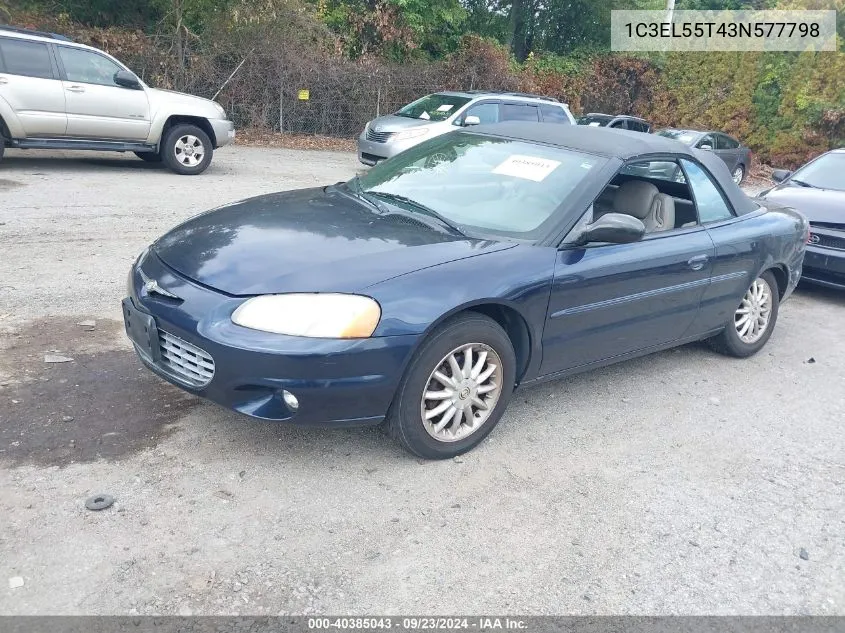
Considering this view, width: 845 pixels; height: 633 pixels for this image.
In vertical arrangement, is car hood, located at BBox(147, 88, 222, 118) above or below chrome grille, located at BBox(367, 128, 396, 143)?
above

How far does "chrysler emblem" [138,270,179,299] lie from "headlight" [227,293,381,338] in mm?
412

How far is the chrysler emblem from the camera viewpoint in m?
3.39

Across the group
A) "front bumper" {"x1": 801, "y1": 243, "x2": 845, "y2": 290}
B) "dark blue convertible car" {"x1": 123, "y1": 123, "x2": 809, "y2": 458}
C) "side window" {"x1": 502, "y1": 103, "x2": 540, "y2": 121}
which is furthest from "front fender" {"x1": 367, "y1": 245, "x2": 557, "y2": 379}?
"side window" {"x1": 502, "y1": 103, "x2": 540, "y2": 121}

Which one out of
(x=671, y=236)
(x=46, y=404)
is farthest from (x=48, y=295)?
A: (x=671, y=236)

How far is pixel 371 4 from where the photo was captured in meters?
20.0

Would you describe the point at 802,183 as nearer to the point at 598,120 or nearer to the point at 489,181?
the point at 489,181

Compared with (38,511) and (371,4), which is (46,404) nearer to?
(38,511)

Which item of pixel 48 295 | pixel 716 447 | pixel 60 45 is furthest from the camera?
pixel 60 45

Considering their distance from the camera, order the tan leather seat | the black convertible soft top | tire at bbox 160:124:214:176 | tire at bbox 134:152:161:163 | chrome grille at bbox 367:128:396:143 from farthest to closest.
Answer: chrome grille at bbox 367:128:396:143 → tire at bbox 134:152:161:163 → tire at bbox 160:124:214:176 → the tan leather seat → the black convertible soft top

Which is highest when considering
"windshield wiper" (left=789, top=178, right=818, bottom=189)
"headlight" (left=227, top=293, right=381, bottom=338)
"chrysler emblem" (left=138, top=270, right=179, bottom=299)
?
"windshield wiper" (left=789, top=178, right=818, bottom=189)

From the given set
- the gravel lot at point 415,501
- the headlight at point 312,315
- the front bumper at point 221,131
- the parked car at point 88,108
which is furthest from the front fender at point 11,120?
the headlight at point 312,315

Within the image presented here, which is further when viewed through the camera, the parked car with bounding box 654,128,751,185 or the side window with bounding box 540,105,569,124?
the parked car with bounding box 654,128,751,185

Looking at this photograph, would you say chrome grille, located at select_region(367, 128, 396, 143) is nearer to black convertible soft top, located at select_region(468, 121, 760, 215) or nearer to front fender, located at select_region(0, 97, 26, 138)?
front fender, located at select_region(0, 97, 26, 138)

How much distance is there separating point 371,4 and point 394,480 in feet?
62.0
